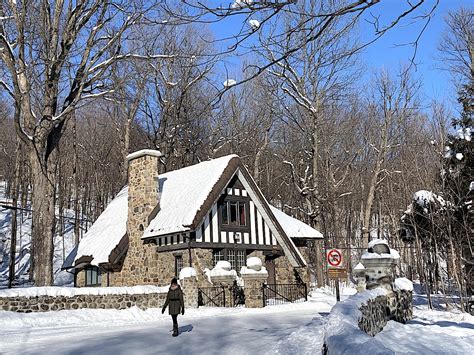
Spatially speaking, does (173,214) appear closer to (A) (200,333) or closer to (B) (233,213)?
(B) (233,213)

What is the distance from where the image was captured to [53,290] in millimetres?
16000

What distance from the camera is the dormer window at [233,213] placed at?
75.8ft

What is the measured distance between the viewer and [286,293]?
2447 centimetres

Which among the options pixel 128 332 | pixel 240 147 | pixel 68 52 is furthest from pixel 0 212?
pixel 128 332

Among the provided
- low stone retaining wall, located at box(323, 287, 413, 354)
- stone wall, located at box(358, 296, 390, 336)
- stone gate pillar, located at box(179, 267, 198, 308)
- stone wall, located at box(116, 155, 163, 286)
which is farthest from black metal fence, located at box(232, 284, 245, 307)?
stone wall, located at box(358, 296, 390, 336)

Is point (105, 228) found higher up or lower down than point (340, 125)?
lower down

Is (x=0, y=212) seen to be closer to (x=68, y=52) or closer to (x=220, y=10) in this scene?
(x=68, y=52)

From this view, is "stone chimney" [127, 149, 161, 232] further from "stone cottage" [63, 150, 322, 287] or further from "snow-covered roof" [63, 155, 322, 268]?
"snow-covered roof" [63, 155, 322, 268]

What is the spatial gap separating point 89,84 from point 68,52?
4.85 ft

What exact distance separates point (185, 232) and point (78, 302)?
215 inches

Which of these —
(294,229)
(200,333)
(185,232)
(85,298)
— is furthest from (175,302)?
(294,229)

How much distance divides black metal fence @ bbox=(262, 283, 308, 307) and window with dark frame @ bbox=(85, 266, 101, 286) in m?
8.23

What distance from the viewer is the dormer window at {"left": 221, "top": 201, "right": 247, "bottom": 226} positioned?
2311 cm

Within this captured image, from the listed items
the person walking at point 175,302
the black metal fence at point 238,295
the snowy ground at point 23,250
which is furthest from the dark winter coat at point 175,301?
the snowy ground at point 23,250
